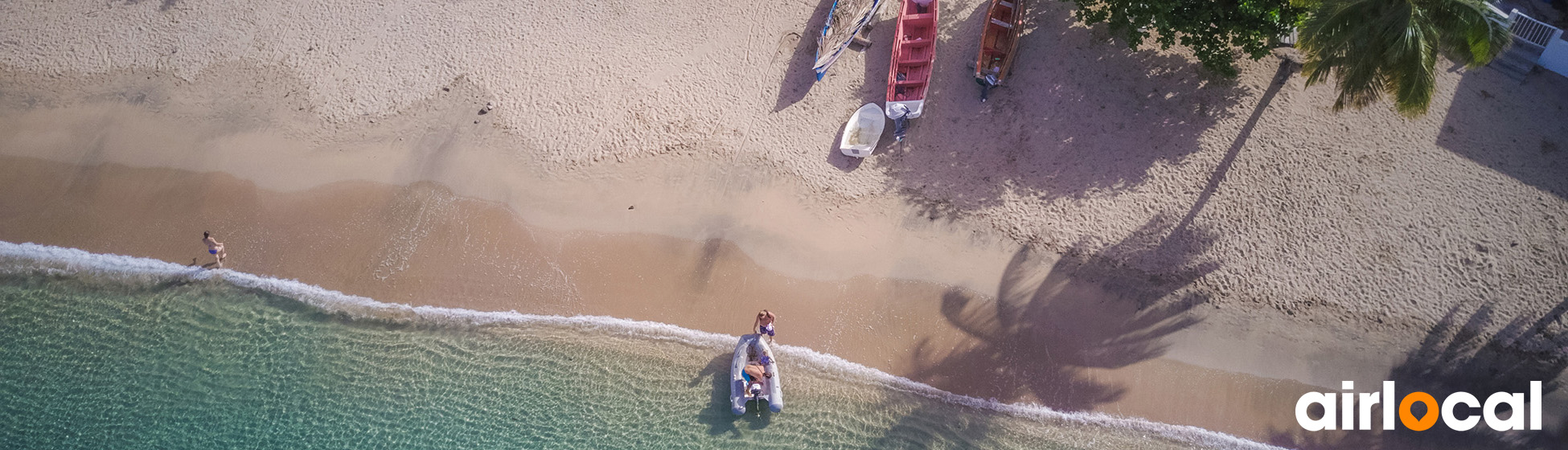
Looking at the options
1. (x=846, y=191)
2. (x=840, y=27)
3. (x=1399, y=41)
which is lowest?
(x=846, y=191)

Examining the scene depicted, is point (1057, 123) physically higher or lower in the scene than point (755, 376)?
higher

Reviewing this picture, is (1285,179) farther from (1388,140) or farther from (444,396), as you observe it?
(444,396)

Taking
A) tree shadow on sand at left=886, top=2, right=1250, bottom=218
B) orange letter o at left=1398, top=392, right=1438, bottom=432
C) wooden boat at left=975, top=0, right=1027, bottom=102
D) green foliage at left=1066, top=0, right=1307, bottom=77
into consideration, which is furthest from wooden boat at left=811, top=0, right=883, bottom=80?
orange letter o at left=1398, top=392, right=1438, bottom=432

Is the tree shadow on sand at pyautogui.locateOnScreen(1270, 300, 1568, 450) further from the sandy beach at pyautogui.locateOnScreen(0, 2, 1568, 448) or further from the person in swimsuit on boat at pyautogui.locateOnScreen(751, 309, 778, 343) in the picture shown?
the person in swimsuit on boat at pyautogui.locateOnScreen(751, 309, 778, 343)

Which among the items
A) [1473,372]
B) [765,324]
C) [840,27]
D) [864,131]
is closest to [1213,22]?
[864,131]

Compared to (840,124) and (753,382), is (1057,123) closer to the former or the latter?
A: (840,124)

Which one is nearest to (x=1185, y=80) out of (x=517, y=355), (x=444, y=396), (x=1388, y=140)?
(x=1388, y=140)
